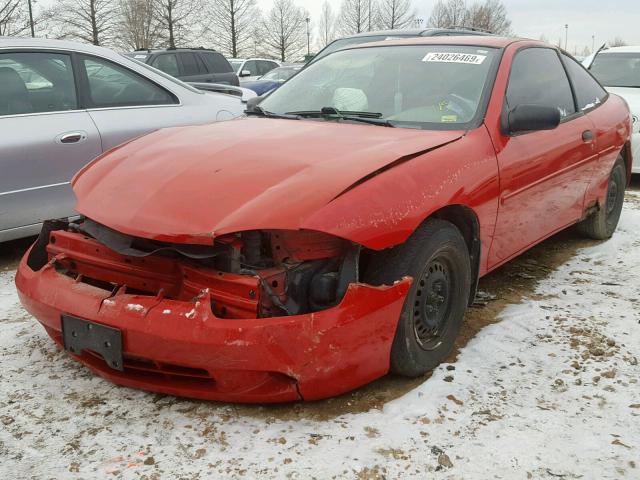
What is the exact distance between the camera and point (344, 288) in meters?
2.41

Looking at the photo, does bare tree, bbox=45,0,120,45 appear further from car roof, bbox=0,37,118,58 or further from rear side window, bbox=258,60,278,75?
car roof, bbox=0,37,118,58

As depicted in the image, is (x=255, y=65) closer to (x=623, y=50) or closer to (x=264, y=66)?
(x=264, y=66)

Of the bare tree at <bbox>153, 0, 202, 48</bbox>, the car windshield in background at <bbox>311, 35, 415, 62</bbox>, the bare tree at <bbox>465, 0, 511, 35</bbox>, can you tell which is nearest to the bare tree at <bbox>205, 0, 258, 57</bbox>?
the bare tree at <bbox>153, 0, 202, 48</bbox>

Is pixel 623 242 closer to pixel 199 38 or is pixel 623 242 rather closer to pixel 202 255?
pixel 202 255

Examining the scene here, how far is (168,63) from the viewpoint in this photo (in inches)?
536

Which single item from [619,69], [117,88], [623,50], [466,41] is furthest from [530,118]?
[623,50]

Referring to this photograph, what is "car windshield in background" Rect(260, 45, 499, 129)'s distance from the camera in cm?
329

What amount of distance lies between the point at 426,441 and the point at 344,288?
25.2 inches

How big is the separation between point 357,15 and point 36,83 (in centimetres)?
→ 4538

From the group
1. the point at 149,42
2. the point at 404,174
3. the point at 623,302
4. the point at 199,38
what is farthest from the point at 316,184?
the point at 199,38

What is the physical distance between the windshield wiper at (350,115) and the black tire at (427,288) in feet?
2.46

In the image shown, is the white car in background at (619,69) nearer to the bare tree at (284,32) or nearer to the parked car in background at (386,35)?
the parked car in background at (386,35)

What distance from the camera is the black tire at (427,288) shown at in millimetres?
2553

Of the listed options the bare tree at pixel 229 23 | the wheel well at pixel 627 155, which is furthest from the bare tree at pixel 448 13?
the wheel well at pixel 627 155
